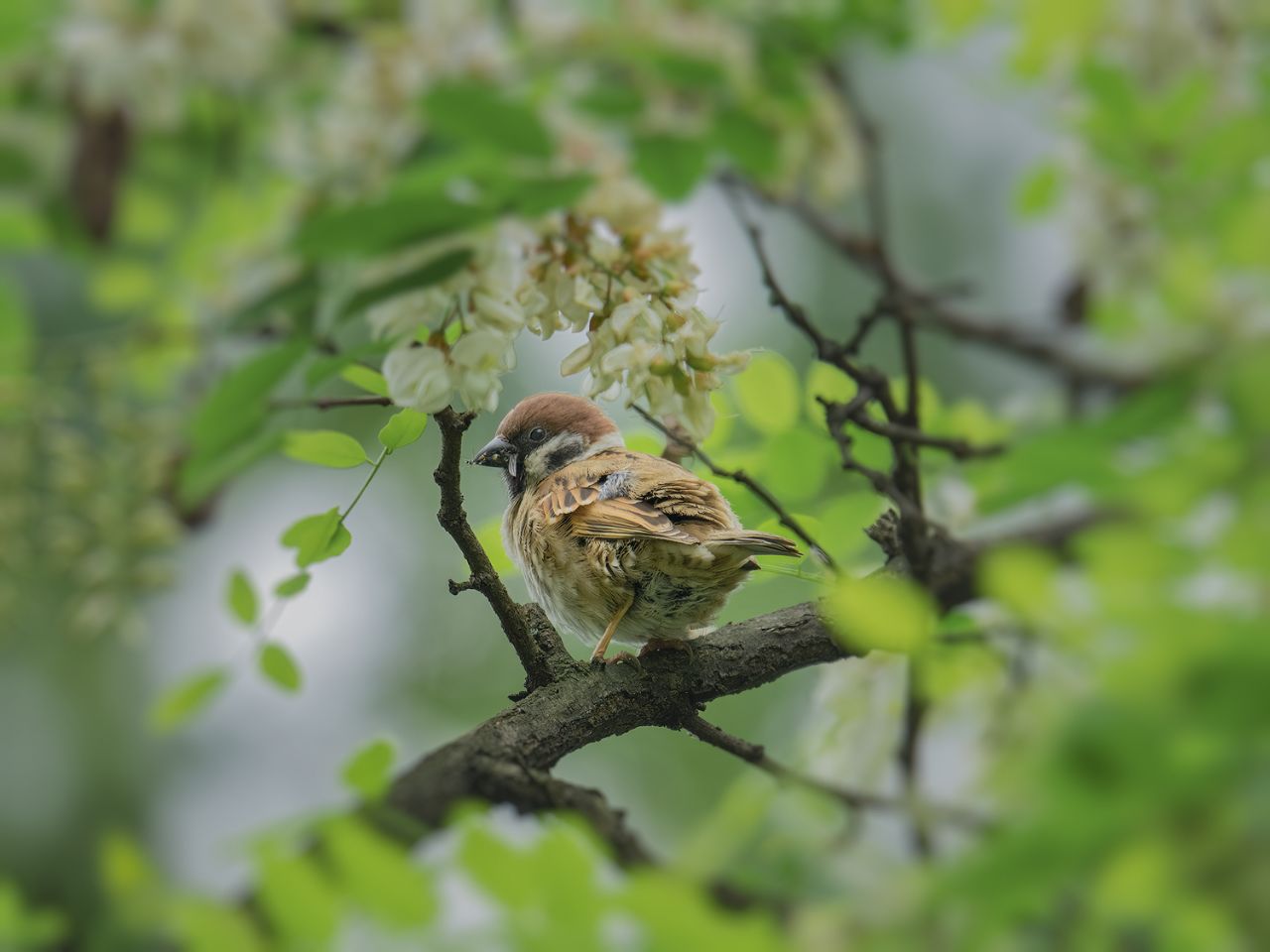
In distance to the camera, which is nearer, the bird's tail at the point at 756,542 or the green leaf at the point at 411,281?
the green leaf at the point at 411,281

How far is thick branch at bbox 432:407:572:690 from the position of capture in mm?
1862

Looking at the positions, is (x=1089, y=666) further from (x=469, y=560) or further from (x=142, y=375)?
(x=142, y=375)

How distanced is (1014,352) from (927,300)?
1.25m

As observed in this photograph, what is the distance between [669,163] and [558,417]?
4.22ft

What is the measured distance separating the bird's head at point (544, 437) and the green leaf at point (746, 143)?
95 cm

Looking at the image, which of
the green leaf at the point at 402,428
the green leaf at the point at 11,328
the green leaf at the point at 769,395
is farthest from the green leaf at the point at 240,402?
the green leaf at the point at 11,328

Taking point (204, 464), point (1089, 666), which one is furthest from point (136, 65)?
point (1089, 666)

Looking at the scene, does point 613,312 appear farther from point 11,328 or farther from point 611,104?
point 11,328

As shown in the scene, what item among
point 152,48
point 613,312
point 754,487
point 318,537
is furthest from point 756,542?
point 152,48

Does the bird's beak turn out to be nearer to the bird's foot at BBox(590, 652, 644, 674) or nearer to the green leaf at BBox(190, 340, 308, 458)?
the bird's foot at BBox(590, 652, 644, 674)

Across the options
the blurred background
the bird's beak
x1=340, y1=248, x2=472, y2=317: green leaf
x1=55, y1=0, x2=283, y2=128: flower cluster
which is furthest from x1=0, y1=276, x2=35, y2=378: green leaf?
x1=340, y1=248, x2=472, y2=317: green leaf

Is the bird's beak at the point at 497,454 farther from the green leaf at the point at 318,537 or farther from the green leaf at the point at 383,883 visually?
the green leaf at the point at 383,883

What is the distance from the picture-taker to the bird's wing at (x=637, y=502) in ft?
8.51

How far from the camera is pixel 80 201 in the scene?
3695 millimetres
